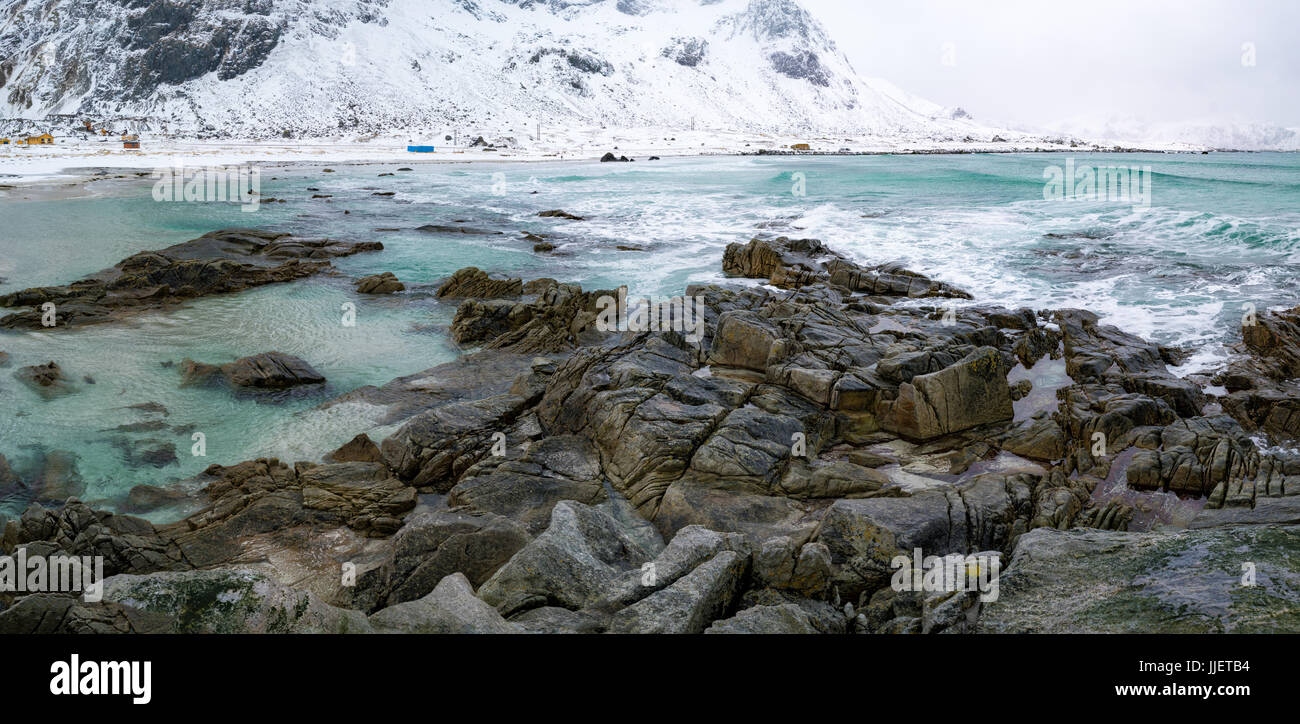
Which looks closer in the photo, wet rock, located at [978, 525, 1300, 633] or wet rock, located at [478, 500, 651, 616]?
wet rock, located at [978, 525, 1300, 633]

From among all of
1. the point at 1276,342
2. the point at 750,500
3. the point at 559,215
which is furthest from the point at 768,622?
the point at 559,215

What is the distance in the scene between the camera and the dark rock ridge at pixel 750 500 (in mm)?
5004

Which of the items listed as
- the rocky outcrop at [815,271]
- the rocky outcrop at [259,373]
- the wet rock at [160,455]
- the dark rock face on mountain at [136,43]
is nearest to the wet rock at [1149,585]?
the wet rock at [160,455]

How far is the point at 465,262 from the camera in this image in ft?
84.3

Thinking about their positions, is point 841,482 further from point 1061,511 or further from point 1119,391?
point 1119,391

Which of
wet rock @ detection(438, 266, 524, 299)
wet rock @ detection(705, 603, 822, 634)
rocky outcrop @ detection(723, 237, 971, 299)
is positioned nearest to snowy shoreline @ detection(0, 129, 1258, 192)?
wet rock @ detection(438, 266, 524, 299)

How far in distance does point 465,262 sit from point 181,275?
29.8ft

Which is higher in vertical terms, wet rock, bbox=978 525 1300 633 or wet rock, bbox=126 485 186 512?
wet rock, bbox=978 525 1300 633

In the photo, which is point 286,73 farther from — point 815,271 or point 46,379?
point 815,271

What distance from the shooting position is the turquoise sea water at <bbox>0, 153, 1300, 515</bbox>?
11.6m

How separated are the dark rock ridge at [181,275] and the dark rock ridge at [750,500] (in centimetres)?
1086

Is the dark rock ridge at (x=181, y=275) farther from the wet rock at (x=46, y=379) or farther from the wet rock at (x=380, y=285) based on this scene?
the wet rock at (x=46, y=379)

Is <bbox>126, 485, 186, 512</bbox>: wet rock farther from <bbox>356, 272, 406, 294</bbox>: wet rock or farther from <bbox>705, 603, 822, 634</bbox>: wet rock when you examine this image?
<bbox>356, 272, 406, 294</bbox>: wet rock

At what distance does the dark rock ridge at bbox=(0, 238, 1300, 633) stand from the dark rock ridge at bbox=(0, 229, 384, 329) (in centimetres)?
1086
